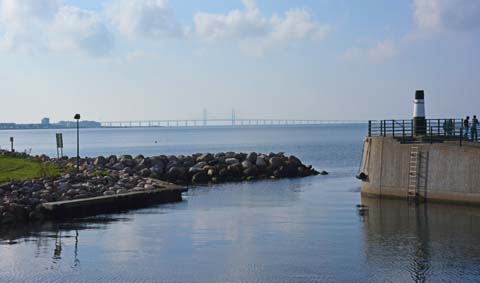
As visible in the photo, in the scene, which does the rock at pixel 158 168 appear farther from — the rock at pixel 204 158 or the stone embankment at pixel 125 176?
the rock at pixel 204 158

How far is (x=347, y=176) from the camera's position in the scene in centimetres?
4831

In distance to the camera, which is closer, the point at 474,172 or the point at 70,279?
the point at 70,279

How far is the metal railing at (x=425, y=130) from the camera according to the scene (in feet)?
98.8

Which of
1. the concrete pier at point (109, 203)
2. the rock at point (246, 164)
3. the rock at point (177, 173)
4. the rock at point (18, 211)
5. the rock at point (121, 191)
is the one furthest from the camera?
the rock at point (246, 164)

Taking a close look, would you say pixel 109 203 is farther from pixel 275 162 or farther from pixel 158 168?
pixel 275 162

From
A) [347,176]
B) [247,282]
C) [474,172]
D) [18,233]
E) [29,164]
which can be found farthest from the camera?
[347,176]

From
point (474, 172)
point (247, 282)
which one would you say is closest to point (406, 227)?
point (474, 172)

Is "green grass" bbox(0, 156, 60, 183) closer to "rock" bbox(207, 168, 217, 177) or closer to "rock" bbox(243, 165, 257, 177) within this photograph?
"rock" bbox(207, 168, 217, 177)

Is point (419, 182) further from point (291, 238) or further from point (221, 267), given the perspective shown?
point (221, 267)

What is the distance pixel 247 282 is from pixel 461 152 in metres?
14.2

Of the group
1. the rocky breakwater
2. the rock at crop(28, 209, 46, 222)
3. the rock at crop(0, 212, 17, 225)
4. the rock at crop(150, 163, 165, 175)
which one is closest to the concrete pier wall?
the rock at crop(28, 209, 46, 222)

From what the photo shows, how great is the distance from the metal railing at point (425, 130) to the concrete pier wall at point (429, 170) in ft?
2.44

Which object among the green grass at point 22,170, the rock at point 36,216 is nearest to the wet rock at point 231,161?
the green grass at point 22,170

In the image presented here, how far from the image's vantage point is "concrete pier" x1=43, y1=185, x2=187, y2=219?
2709cm
